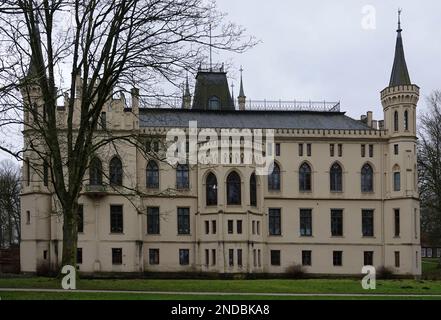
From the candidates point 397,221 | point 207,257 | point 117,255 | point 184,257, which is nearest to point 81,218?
point 117,255

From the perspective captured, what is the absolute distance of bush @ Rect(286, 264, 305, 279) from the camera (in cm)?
5738

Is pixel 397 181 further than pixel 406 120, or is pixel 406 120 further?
pixel 406 120

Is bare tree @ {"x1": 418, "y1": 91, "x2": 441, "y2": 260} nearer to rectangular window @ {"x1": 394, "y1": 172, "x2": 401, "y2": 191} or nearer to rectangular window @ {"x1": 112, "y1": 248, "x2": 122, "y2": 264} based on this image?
rectangular window @ {"x1": 394, "y1": 172, "x2": 401, "y2": 191}

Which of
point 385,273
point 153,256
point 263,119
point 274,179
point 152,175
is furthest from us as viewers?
point 263,119

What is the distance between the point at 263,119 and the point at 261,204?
303 inches

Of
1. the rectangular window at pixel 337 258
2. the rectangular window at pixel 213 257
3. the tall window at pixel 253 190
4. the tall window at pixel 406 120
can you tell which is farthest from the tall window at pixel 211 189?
the tall window at pixel 406 120

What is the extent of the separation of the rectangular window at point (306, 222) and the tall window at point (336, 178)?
2.82m

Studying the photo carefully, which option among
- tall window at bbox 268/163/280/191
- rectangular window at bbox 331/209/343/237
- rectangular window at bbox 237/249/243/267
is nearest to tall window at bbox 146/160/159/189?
rectangular window at bbox 237/249/243/267

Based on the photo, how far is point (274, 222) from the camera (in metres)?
59.4

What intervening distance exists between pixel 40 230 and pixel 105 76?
2951 centimetres

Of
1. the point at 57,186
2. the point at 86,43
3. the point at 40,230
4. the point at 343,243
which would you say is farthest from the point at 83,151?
the point at 343,243

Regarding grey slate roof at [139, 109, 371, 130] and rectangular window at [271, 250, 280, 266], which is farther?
grey slate roof at [139, 109, 371, 130]

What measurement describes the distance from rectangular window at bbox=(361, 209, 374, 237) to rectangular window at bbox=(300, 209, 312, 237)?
4299 millimetres

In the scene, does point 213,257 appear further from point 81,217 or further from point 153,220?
point 81,217
